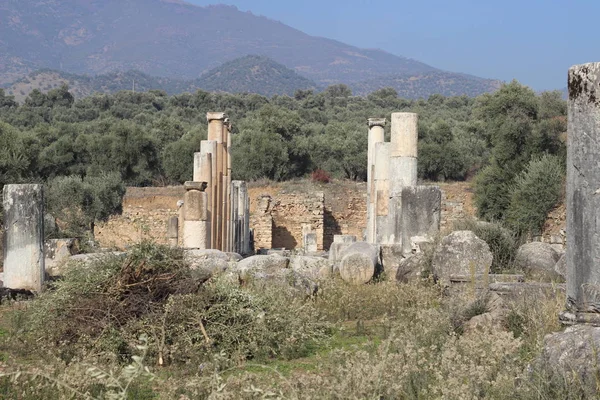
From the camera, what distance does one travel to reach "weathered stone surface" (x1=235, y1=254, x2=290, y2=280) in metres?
14.3

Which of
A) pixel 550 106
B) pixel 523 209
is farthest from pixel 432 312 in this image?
pixel 550 106

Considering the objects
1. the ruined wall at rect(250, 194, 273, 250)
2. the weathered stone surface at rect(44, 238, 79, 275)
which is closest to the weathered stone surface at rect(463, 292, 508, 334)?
the weathered stone surface at rect(44, 238, 79, 275)

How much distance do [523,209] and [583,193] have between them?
22171 mm

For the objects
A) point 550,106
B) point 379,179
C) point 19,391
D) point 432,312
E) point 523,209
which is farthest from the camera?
point 550,106

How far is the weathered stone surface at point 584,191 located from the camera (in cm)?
732

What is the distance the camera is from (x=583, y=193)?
7.41 metres

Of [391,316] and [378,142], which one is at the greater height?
[378,142]

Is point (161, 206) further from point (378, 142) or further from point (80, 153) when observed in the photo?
point (378, 142)

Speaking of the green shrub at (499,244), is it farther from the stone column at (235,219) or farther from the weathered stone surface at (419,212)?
the stone column at (235,219)

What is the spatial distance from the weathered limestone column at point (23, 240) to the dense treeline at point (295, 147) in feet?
57.5

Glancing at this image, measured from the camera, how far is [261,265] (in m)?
15.4

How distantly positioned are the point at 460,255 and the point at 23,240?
7.31 m

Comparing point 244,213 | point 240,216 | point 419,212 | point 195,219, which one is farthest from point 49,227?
point 419,212

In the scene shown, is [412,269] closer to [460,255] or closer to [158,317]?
[460,255]
